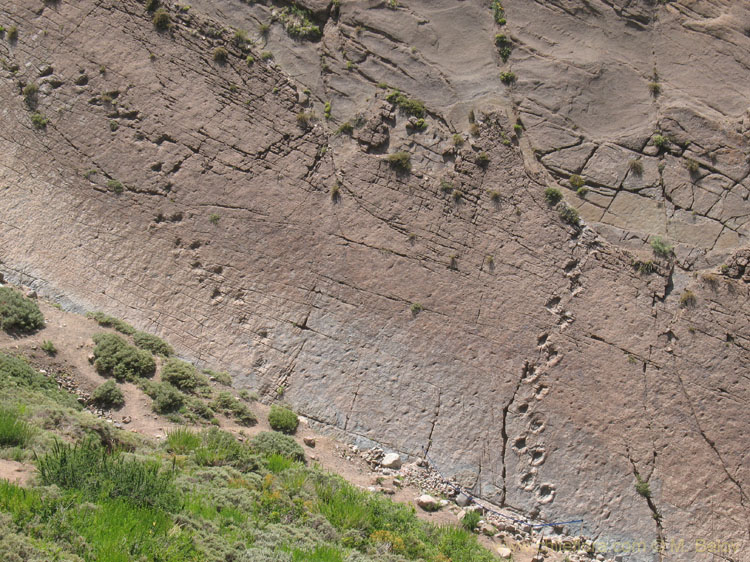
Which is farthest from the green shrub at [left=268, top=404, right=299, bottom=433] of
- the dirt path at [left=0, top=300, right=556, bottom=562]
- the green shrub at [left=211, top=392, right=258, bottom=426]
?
the green shrub at [left=211, top=392, right=258, bottom=426]

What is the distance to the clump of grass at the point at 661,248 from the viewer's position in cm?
1642

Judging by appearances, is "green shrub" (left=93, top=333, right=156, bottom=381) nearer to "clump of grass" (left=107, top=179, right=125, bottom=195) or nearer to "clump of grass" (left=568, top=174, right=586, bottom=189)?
"clump of grass" (left=107, top=179, right=125, bottom=195)

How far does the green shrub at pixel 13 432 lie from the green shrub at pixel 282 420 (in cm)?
519

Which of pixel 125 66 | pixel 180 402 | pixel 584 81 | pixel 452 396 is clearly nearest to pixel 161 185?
pixel 125 66

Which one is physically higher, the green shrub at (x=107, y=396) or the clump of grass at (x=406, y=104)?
the clump of grass at (x=406, y=104)

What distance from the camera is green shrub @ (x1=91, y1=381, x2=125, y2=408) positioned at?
40.8ft

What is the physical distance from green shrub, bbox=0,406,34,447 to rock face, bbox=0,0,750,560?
544cm

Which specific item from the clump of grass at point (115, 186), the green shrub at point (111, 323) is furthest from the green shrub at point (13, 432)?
the clump of grass at point (115, 186)

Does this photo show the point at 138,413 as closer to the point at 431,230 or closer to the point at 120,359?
the point at 120,359

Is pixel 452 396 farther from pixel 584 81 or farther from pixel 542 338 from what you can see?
pixel 584 81

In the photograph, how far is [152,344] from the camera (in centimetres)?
1420

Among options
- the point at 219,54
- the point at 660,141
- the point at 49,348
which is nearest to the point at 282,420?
the point at 49,348

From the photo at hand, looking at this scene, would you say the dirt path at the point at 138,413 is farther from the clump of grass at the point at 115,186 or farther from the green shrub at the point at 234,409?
the clump of grass at the point at 115,186

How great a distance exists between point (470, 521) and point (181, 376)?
599 centimetres
